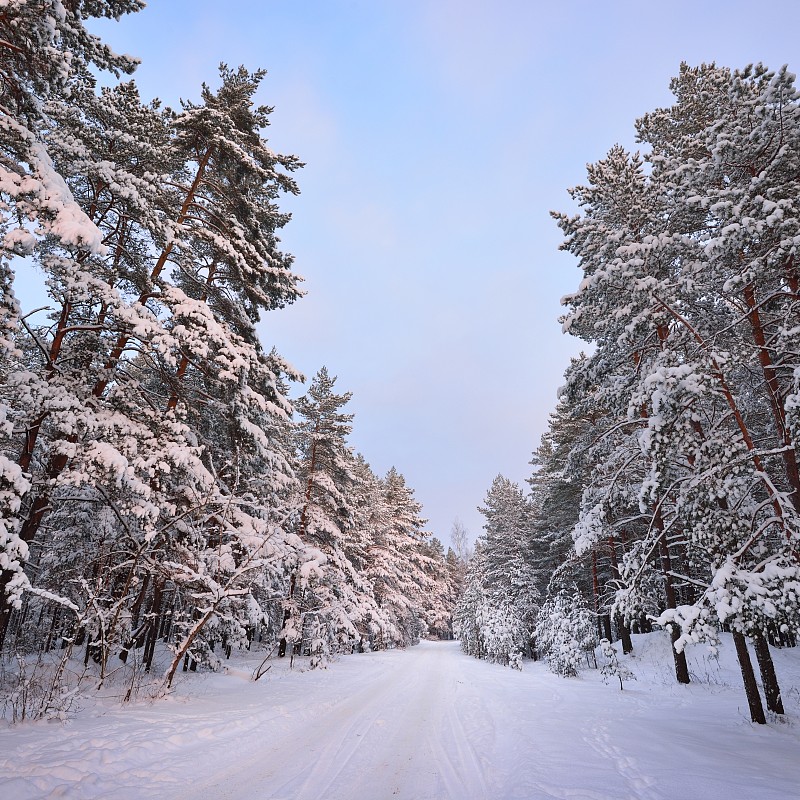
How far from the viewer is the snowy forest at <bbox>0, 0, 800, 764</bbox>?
6852 mm

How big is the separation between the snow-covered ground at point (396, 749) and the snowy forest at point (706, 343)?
1.62 meters

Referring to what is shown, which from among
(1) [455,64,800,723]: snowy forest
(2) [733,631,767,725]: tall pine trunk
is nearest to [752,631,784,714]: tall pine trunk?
(1) [455,64,800,723]: snowy forest

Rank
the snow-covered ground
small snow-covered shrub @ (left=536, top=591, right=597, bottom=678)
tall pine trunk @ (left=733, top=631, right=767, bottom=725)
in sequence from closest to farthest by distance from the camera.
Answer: the snow-covered ground < tall pine trunk @ (left=733, top=631, right=767, bottom=725) < small snow-covered shrub @ (left=536, top=591, right=597, bottom=678)

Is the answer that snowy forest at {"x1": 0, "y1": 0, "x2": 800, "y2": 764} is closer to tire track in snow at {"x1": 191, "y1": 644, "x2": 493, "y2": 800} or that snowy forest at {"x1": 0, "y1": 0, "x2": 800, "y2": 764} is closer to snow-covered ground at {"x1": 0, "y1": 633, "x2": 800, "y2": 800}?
snow-covered ground at {"x1": 0, "y1": 633, "x2": 800, "y2": 800}

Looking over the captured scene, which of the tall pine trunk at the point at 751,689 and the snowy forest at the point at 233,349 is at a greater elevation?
the snowy forest at the point at 233,349

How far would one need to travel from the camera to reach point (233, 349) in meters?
9.15

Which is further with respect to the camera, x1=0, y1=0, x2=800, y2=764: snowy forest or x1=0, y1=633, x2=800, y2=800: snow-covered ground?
x1=0, y1=0, x2=800, y2=764: snowy forest

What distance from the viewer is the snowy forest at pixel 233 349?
6.85m

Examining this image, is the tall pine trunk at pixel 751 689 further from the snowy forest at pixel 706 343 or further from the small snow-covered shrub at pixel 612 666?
the small snow-covered shrub at pixel 612 666

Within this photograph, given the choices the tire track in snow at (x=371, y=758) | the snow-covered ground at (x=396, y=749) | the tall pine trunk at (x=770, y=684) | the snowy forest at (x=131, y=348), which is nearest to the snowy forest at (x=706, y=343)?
the tall pine trunk at (x=770, y=684)

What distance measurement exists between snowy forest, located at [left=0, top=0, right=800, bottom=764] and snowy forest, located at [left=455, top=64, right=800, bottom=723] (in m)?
0.07

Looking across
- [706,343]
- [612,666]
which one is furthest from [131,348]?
[612,666]

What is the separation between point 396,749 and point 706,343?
892 centimetres

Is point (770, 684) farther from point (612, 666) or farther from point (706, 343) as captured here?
point (706, 343)
